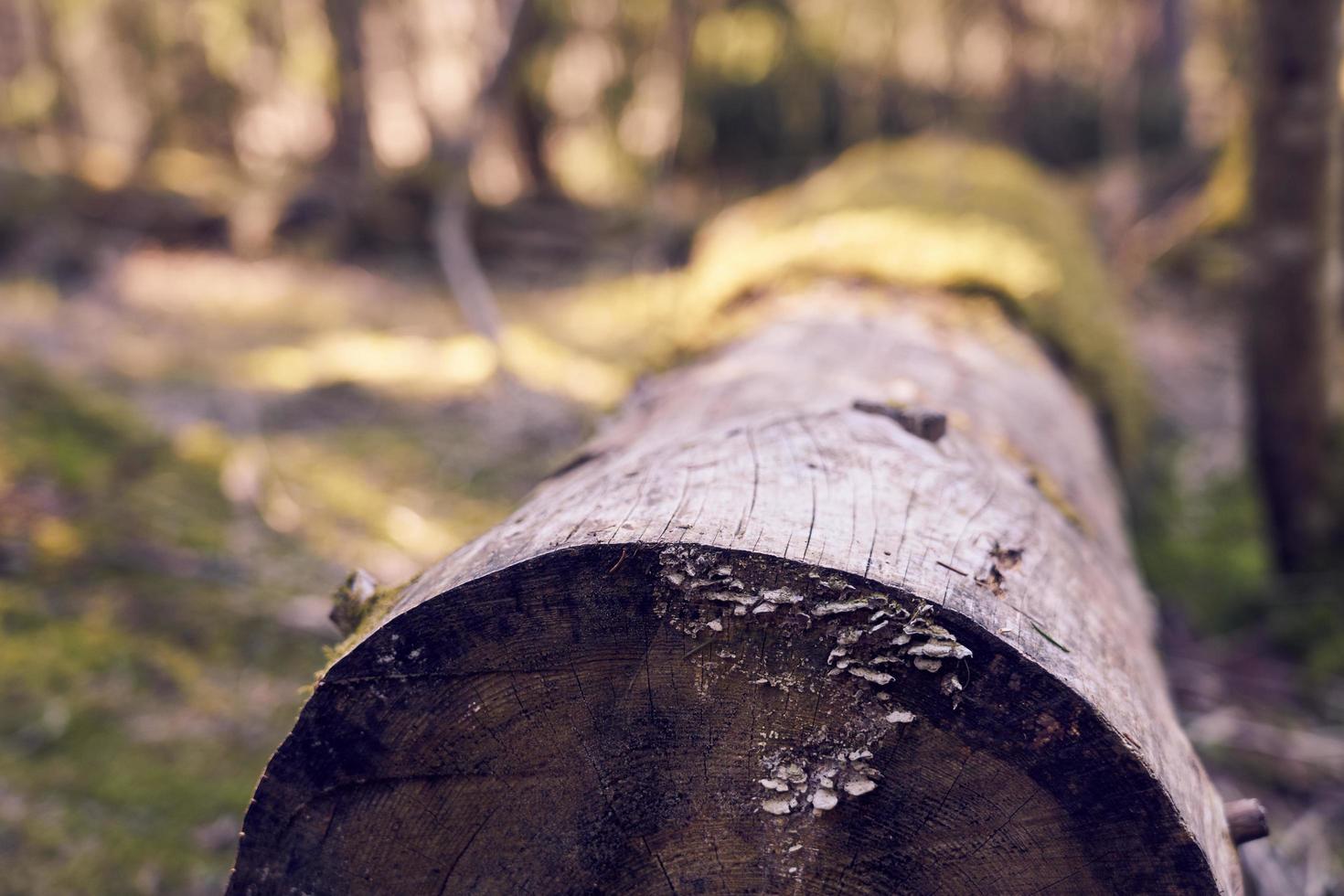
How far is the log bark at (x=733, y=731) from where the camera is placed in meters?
1.18

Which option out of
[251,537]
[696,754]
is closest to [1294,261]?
[696,754]

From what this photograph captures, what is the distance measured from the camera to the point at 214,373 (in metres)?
6.16

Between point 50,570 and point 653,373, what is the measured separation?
2354 mm

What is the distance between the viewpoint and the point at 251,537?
3.99 meters

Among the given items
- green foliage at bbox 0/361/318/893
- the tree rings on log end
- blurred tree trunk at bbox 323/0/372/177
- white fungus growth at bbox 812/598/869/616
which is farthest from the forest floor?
blurred tree trunk at bbox 323/0/372/177

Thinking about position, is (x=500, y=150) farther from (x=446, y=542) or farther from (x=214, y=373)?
(x=446, y=542)

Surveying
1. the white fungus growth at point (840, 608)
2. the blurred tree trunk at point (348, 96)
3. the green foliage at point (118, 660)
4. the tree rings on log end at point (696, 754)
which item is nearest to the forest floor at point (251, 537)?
the green foliage at point (118, 660)

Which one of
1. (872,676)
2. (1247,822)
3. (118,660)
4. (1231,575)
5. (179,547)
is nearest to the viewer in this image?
(872,676)

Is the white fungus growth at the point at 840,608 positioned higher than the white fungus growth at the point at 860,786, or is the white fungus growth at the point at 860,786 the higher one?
the white fungus growth at the point at 840,608

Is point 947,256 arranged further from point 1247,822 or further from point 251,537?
point 251,537

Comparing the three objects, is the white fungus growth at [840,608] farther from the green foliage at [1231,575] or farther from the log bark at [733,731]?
the green foliage at [1231,575]

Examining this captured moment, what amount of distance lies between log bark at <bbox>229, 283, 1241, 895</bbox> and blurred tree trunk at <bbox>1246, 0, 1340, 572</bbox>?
3.11m

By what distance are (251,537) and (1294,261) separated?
4472mm

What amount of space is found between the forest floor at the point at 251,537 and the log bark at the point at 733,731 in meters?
0.43
